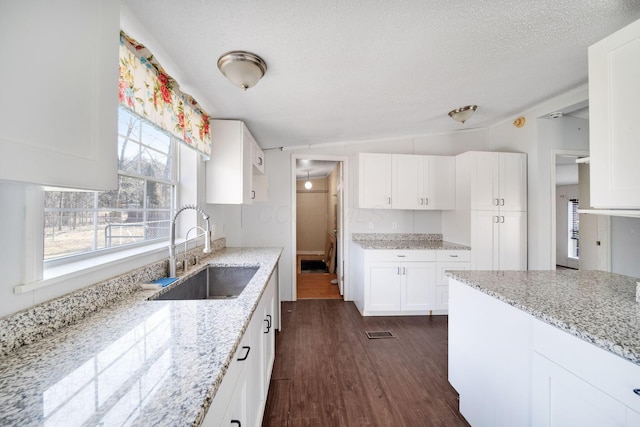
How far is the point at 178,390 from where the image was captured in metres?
0.61

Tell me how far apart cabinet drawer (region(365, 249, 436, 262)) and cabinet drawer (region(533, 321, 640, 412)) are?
6.71 ft

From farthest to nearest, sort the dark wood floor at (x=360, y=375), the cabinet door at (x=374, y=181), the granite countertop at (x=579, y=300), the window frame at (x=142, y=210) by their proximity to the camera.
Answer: the cabinet door at (x=374, y=181) < the dark wood floor at (x=360, y=375) < the window frame at (x=142, y=210) < the granite countertop at (x=579, y=300)

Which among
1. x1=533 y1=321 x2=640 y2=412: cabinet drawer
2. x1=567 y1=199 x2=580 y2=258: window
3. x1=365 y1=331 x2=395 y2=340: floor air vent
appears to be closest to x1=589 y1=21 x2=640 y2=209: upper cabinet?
x1=533 y1=321 x2=640 y2=412: cabinet drawer

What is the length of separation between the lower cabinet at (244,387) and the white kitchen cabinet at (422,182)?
2.44m

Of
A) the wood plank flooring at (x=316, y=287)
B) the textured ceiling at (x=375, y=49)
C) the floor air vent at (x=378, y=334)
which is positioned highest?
the textured ceiling at (x=375, y=49)

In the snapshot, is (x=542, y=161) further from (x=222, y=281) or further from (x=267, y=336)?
(x=222, y=281)

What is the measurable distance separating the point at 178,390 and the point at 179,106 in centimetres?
164

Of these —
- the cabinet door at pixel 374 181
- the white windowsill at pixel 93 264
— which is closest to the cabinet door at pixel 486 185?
the cabinet door at pixel 374 181

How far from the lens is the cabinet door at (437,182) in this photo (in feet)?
11.4

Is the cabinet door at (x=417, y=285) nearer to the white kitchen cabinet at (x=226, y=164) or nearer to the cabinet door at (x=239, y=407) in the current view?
the white kitchen cabinet at (x=226, y=164)

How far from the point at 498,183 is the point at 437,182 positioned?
2.24 feet

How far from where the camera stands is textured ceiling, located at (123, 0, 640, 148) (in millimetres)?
1227

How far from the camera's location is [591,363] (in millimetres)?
883

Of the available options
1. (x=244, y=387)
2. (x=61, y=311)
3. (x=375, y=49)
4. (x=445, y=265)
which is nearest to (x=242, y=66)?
(x=375, y=49)
